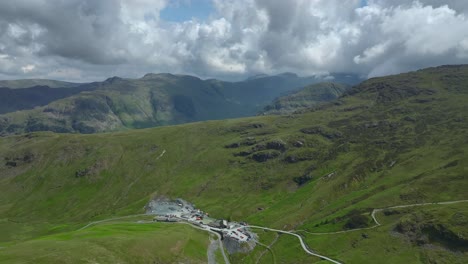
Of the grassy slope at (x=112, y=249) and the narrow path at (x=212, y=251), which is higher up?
the grassy slope at (x=112, y=249)

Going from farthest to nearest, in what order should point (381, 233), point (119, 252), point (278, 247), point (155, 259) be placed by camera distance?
1. point (278, 247)
2. point (381, 233)
3. point (155, 259)
4. point (119, 252)

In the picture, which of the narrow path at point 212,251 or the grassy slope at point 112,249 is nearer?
the grassy slope at point 112,249

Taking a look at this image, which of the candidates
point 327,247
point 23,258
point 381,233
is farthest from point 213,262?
point 381,233

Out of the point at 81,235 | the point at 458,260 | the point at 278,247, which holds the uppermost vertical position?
the point at 81,235

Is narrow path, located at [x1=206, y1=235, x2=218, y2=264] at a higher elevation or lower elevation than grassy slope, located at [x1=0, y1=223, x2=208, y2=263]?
lower

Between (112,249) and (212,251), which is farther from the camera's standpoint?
(212,251)

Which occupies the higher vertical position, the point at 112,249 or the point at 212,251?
the point at 112,249

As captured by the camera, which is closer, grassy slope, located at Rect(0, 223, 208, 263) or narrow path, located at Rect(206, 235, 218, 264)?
grassy slope, located at Rect(0, 223, 208, 263)

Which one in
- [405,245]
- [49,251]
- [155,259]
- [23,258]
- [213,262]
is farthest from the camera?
[405,245]

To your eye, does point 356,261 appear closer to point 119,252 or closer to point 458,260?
point 458,260

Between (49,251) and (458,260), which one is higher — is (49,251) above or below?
above

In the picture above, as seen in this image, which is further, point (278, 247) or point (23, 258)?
point (278, 247)
